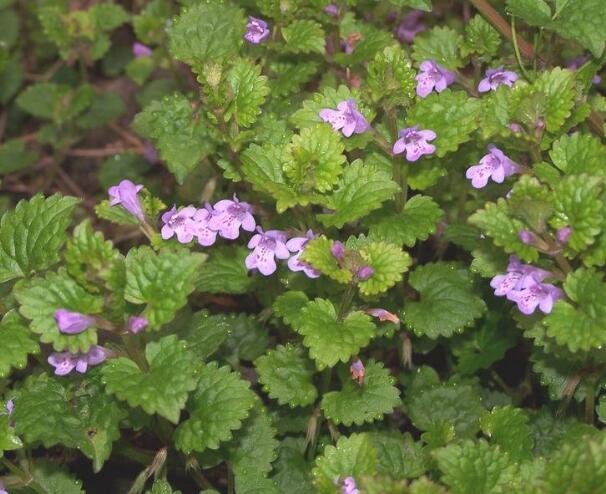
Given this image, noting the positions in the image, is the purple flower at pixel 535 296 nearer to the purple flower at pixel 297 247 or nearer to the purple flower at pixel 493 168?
the purple flower at pixel 493 168

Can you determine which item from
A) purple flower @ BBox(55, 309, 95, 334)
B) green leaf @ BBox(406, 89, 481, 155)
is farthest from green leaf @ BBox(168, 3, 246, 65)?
purple flower @ BBox(55, 309, 95, 334)

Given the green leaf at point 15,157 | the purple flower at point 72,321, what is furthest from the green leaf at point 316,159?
the green leaf at point 15,157

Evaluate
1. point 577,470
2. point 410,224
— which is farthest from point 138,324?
point 577,470

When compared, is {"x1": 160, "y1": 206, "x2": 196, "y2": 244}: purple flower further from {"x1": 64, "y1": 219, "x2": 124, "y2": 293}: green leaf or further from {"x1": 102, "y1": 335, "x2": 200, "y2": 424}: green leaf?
{"x1": 64, "y1": 219, "x2": 124, "y2": 293}: green leaf

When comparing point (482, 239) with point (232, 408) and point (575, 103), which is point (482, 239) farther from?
point (232, 408)

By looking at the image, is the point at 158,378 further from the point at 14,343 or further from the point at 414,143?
the point at 414,143
